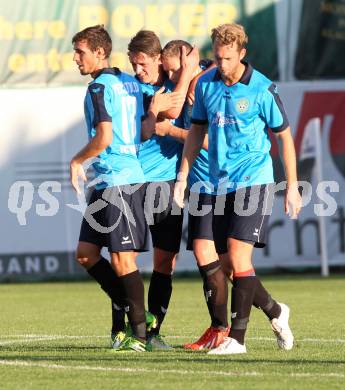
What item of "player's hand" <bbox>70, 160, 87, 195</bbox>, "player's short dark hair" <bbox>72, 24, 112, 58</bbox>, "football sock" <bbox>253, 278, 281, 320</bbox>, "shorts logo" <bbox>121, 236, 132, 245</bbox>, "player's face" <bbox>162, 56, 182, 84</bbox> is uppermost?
"player's short dark hair" <bbox>72, 24, 112, 58</bbox>

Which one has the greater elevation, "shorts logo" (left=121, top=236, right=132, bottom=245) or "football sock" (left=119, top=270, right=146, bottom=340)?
"shorts logo" (left=121, top=236, right=132, bottom=245)

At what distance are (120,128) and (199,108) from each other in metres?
0.55

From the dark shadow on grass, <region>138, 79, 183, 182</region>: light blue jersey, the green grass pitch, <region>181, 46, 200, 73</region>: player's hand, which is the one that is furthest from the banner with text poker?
the dark shadow on grass

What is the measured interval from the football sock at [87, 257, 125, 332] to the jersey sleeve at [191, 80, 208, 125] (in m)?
1.18

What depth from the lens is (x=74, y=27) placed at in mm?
17859

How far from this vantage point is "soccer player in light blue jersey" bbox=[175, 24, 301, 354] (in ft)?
24.8

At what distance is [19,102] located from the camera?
17.5m

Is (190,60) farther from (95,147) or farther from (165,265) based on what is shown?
(165,265)

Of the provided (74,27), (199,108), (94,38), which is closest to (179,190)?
(199,108)

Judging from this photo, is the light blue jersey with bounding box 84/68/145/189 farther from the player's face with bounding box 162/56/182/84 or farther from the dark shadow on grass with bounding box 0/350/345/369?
the dark shadow on grass with bounding box 0/350/345/369

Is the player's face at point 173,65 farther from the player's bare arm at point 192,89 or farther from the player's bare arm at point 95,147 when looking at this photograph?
the player's bare arm at point 95,147

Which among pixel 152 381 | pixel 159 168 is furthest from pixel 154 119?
pixel 152 381

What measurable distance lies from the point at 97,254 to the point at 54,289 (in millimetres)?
8085

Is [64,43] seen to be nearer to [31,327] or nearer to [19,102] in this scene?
[19,102]
